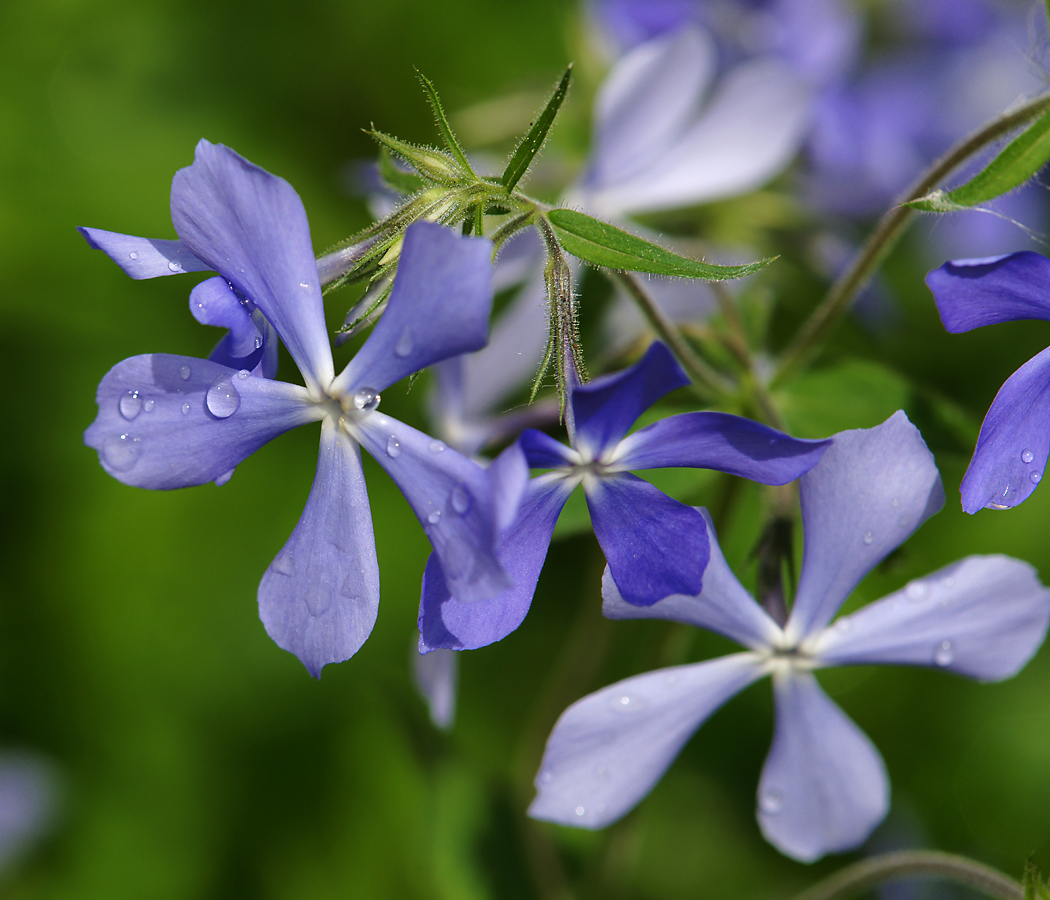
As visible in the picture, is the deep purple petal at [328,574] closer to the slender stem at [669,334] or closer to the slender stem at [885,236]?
the slender stem at [669,334]

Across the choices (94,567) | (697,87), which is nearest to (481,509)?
(697,87)

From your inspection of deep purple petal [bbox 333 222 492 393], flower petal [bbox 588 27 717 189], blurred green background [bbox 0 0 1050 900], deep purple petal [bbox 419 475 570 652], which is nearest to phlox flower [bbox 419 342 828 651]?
deep purple petal [bbox 419 475 570 652]

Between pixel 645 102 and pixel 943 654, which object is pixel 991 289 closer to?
pixel 943 654

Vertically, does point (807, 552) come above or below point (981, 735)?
above

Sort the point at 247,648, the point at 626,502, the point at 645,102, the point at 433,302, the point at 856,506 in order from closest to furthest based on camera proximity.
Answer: the point at 433,302 < the point at 626,502 < the point at 856,506 < the point at 645,102 < the point at 247,648

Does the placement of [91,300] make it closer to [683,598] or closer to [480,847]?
[480,847]

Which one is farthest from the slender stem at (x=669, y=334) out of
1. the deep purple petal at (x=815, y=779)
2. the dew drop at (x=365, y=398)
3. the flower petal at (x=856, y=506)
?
the deep purple petal at (x=815, y=779)

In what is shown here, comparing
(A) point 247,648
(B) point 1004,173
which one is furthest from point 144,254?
(A) point 247,648
